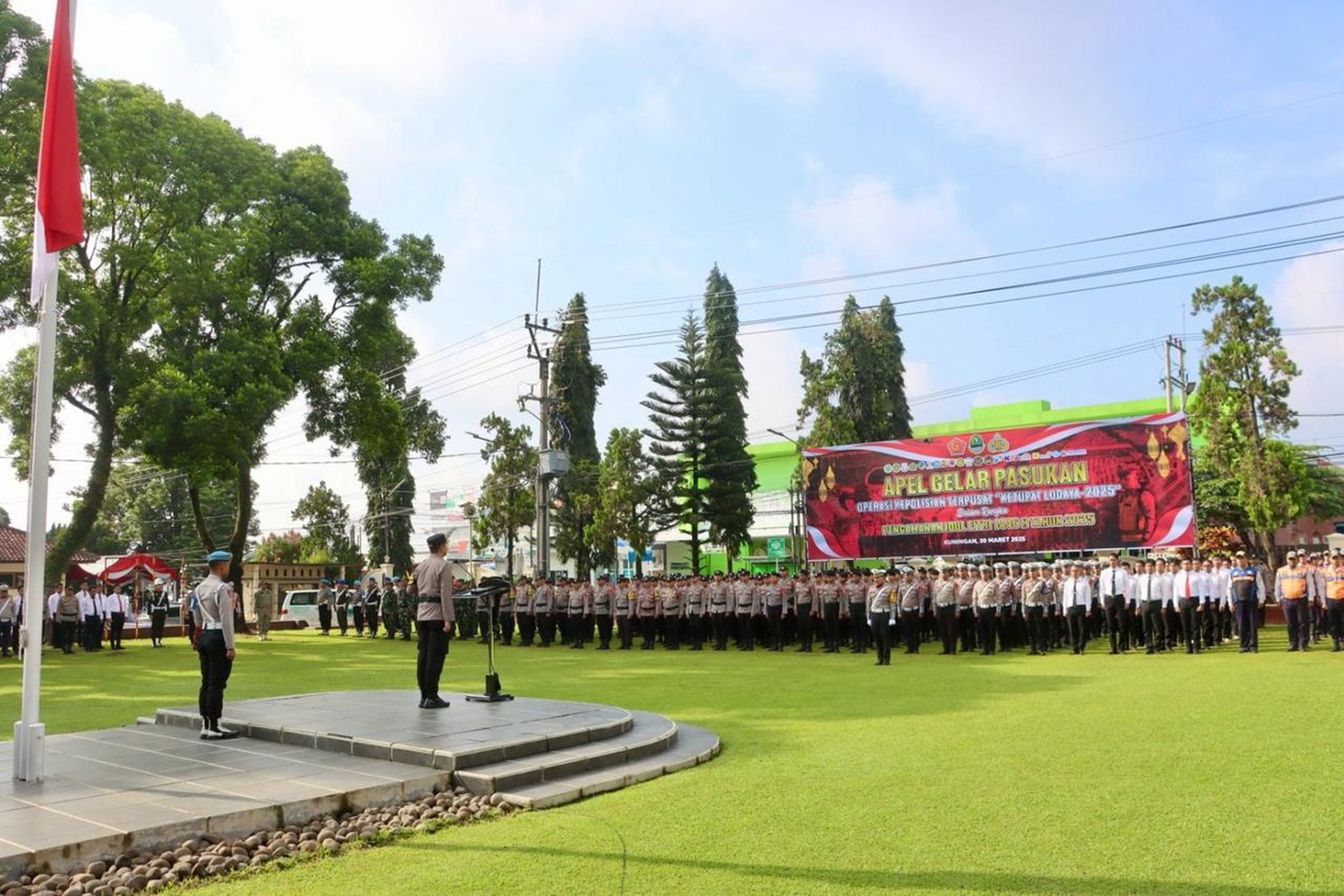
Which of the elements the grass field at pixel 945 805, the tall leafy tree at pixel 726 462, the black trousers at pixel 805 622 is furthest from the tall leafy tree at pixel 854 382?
the grass field at pixel 945 805

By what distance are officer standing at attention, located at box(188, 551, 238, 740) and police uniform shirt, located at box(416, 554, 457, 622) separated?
151 cm

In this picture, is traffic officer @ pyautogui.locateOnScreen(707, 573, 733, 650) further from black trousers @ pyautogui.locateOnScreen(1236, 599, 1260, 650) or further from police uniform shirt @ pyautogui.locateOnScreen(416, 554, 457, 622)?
police uniform shirt @ pyautogui.locateOnScreen(416, 554, 457, 622)

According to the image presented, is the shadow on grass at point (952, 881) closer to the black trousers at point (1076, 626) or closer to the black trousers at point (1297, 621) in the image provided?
the black trousers at point (1297, 621)

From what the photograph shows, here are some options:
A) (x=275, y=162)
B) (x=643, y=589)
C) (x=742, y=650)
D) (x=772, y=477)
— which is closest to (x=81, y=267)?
(x=275, y=162)

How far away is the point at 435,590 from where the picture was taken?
841cm

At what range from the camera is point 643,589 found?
20.0 metres

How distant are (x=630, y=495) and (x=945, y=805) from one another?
27.6m

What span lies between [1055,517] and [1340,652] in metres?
5.96

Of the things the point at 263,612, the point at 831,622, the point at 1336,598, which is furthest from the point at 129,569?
the point at 1336,598

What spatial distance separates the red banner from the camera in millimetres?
18328

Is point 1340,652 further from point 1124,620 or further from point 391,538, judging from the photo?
point 391,538

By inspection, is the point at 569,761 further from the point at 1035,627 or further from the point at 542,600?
the point at 542,600

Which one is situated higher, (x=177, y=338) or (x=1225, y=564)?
(x=177, y=338)

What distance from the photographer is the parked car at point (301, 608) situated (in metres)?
32.1
